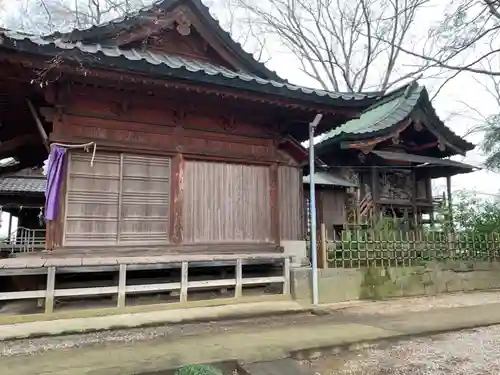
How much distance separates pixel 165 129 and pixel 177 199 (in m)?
1.36

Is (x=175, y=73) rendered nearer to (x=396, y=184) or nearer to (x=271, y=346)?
(x=271, y=346)

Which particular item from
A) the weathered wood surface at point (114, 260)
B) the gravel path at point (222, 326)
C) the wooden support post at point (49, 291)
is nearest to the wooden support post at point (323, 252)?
the gravel path at point (222, 326)

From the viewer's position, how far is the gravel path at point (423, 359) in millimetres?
4129

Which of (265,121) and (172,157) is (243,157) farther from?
(172,157)

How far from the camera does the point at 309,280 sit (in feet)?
25.9

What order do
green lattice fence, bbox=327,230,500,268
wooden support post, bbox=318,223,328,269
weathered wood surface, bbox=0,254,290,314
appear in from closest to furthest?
weathered wood surface, bbox=0,254,290,314 < wooden support post, bbox=318,223,328,269 < green lattice fence, bbox=327,230,500,268

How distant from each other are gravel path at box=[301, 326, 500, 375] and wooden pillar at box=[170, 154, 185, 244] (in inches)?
147

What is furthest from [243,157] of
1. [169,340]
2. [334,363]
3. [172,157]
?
[334,363]

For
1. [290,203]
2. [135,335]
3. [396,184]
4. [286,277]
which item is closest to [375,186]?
[396,184]

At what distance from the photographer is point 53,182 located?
6527 millimetres

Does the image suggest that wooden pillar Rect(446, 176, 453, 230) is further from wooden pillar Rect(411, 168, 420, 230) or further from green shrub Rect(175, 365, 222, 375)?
green shrub Rect(175, 365, 222, 375)

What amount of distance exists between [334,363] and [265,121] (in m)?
5.22

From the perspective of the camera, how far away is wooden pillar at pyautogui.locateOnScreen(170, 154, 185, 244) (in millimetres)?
7426

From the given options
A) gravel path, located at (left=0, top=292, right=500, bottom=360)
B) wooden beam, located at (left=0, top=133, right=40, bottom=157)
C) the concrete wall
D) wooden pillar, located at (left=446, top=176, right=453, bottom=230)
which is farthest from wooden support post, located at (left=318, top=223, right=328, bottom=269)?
wooden beam, located at (left=0, top=133, right=40, bottom=157)
